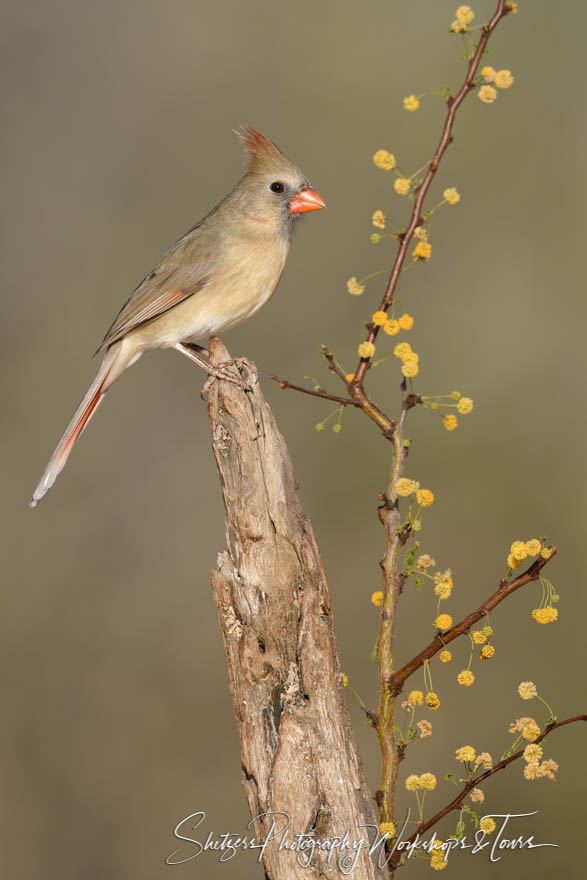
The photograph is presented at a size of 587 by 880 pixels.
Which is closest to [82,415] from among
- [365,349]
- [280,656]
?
[280,656]

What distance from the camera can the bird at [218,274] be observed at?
8.43ft

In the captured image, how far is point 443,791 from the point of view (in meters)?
3.46

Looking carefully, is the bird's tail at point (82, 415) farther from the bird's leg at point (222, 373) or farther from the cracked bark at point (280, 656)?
the cracked bark at point (280, 656)

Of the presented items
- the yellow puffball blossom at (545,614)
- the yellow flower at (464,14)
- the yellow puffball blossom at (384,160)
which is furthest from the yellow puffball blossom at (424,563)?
the yellow flower at (464,14)

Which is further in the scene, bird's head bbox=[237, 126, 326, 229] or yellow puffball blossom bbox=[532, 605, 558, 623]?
bird's head bbox=[237, 126, 326, 229]

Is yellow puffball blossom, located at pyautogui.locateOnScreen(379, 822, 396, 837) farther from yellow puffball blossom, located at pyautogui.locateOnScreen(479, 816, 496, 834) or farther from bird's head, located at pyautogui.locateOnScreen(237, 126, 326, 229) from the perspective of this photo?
bird's head, located at pyautogui.locateOnScreen(237, 126, 326, 229)

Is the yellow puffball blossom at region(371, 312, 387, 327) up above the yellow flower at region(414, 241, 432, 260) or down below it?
below

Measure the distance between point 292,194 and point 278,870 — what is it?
178cm

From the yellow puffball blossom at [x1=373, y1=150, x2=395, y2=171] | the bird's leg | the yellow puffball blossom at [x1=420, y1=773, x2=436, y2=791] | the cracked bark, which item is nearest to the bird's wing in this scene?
the bird's leg

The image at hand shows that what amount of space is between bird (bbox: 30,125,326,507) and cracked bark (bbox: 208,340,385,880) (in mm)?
642

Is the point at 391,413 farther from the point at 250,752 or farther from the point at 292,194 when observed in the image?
the point at 250,752

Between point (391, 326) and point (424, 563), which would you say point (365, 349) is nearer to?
point (391, 326)

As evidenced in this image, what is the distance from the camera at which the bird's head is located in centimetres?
268

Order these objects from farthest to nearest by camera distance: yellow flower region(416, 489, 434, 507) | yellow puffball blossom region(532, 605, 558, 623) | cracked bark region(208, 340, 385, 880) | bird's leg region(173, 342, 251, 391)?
bird's leg region(173, 342, 251, 391), cracked bark region(208, 340, 385, 880), yellow flower region(416, 489, 434, 507), yellow puffball blossom region(532, 605, 558, 623)
